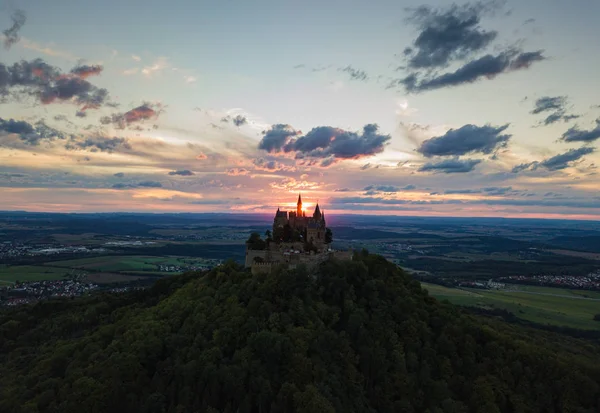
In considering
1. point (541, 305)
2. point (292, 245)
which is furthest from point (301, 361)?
point (541, 305)

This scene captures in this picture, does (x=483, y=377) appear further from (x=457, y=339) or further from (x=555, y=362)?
(x=555, y=362)

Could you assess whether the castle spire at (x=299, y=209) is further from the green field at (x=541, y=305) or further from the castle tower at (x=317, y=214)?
the green field at (x=541, y=305)

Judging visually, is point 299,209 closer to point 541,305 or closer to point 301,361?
point 301,361

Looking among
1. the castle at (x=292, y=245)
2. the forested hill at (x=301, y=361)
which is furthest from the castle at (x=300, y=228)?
the forested hill at (x=301, y=361)

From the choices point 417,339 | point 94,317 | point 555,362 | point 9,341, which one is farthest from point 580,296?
point 9,341

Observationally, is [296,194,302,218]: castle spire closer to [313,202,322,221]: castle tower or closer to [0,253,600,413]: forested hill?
[313,202,322,221]: castle tower

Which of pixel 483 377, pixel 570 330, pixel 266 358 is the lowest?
pixel 570 330
